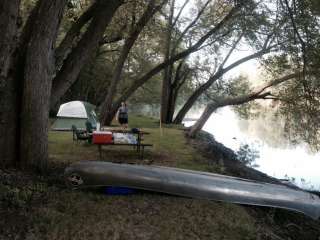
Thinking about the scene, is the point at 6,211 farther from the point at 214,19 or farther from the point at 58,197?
the point at 214,19

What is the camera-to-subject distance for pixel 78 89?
1129 inches

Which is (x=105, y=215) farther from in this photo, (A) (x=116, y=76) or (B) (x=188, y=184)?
(A) (x=116, y=76)

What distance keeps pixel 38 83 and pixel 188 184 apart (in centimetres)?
281

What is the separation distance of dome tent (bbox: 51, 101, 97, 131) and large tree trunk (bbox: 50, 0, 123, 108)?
936 cm

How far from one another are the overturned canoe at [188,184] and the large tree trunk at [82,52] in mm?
1553

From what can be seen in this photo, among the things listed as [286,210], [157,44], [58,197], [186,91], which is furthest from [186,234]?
[186,91]

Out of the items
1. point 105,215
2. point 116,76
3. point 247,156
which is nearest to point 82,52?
point 105,215

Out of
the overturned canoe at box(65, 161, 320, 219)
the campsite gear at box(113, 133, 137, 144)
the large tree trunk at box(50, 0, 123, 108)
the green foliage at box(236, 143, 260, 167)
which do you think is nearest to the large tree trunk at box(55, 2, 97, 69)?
the large tree trunk at box(50, 0, 123, 108)

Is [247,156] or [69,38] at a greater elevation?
[69,38]

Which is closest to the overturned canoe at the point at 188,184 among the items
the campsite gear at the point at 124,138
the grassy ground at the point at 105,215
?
the grassy ground at the point at 105,215

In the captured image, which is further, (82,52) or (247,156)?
(247,156)

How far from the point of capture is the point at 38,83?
19.6ft

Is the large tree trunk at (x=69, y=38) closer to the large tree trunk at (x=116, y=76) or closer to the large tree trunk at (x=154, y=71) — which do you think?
the large tree trunk at (x=116, y=76)

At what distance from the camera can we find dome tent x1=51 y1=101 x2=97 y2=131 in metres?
16.7
